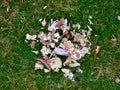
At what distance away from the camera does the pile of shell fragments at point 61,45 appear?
3350mm

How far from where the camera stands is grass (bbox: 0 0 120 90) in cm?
328

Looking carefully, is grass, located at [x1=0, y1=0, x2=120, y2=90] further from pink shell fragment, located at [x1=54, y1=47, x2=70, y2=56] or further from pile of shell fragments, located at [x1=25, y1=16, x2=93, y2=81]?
pink shell fragment, located at [x1=54, y1=47, x2=70, y2=56]

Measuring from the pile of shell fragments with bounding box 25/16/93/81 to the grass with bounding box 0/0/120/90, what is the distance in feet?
0.19

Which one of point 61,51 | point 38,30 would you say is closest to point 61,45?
point 61,51

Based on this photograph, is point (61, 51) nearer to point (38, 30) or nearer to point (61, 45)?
point (61, 45)

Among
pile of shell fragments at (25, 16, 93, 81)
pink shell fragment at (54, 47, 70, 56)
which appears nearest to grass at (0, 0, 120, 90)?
pile of shell fragments at (25, 16, 93, 81)

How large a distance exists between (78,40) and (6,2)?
88 centimetres

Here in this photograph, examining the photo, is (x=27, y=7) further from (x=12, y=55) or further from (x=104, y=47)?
(x=104, y=47)

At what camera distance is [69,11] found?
3.73 metres

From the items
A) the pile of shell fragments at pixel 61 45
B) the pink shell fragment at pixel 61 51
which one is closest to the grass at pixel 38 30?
the pile of shell fragments at pixel 61 45

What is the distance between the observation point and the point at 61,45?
3.45m

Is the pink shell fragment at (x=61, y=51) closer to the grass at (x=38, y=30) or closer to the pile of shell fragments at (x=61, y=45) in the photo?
the pile of shell fragments at (x=61, y=45)

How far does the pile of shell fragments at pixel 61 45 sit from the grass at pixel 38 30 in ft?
0.19

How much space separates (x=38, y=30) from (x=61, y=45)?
310 millimetres
